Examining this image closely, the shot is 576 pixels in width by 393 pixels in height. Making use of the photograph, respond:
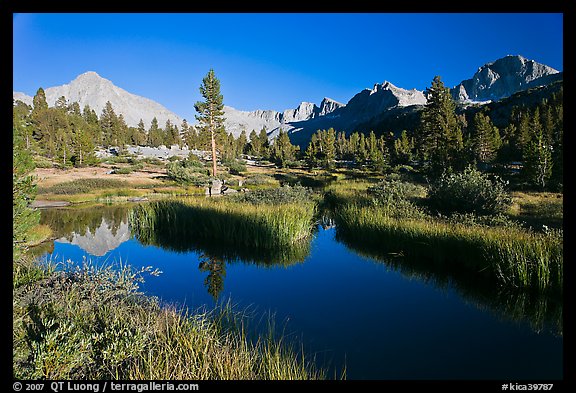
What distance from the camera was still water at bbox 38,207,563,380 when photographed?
17.2ft

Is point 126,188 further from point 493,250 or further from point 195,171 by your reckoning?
point 493,250

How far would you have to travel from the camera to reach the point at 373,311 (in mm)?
7426

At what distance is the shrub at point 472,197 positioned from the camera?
14758 millimetres

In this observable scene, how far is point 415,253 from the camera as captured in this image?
11211 millimetres

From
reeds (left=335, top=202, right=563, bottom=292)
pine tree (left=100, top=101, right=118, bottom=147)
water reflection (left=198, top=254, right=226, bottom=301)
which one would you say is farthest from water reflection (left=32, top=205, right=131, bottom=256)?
pine tree (left=100, top=101, right=118, bottom=147)

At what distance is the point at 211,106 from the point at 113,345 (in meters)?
45.8

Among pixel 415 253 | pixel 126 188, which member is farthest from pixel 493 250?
pixel 126 188

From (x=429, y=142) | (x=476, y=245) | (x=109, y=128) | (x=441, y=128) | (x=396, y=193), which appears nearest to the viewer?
(x=476, y=245)

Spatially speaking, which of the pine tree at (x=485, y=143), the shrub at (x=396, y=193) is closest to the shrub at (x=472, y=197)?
the shrub at (x=396, y=193)

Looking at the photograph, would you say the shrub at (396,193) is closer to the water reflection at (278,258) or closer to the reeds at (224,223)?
the water reflection at (278,258)

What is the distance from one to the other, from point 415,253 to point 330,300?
4.90 meters

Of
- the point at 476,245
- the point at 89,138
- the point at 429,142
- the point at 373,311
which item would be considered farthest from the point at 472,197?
the point at 89,138

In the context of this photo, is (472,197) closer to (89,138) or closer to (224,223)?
(224,223)

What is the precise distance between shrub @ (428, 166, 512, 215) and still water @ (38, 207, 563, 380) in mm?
7091
